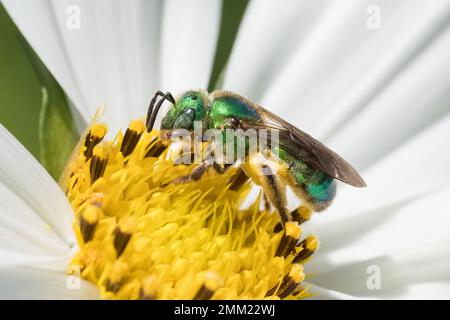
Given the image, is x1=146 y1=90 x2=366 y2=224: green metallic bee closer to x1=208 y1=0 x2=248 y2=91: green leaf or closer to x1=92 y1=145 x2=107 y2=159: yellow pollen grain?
x1=92 y1=145 x2=107 y2=159: yellow pollen grain

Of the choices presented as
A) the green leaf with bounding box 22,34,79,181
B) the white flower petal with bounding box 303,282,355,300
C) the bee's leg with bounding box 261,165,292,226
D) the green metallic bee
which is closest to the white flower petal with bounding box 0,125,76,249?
the green leaf with bounding box 22,34,79,181

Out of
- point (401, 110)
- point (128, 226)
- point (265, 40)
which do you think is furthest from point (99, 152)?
point (401, 110)

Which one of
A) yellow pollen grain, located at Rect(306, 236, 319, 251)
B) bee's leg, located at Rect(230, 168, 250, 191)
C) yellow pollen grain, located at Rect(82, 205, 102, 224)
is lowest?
yellow pollen grain, located at Rect(306, 236, 319, 251)

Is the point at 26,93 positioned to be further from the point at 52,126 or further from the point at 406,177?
the point at 406,177

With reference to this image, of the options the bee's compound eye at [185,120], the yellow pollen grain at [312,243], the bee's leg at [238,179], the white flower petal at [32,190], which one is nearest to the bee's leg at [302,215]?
the yellow pollen grain at [312,243]

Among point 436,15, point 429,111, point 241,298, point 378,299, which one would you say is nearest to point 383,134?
point 429,111
